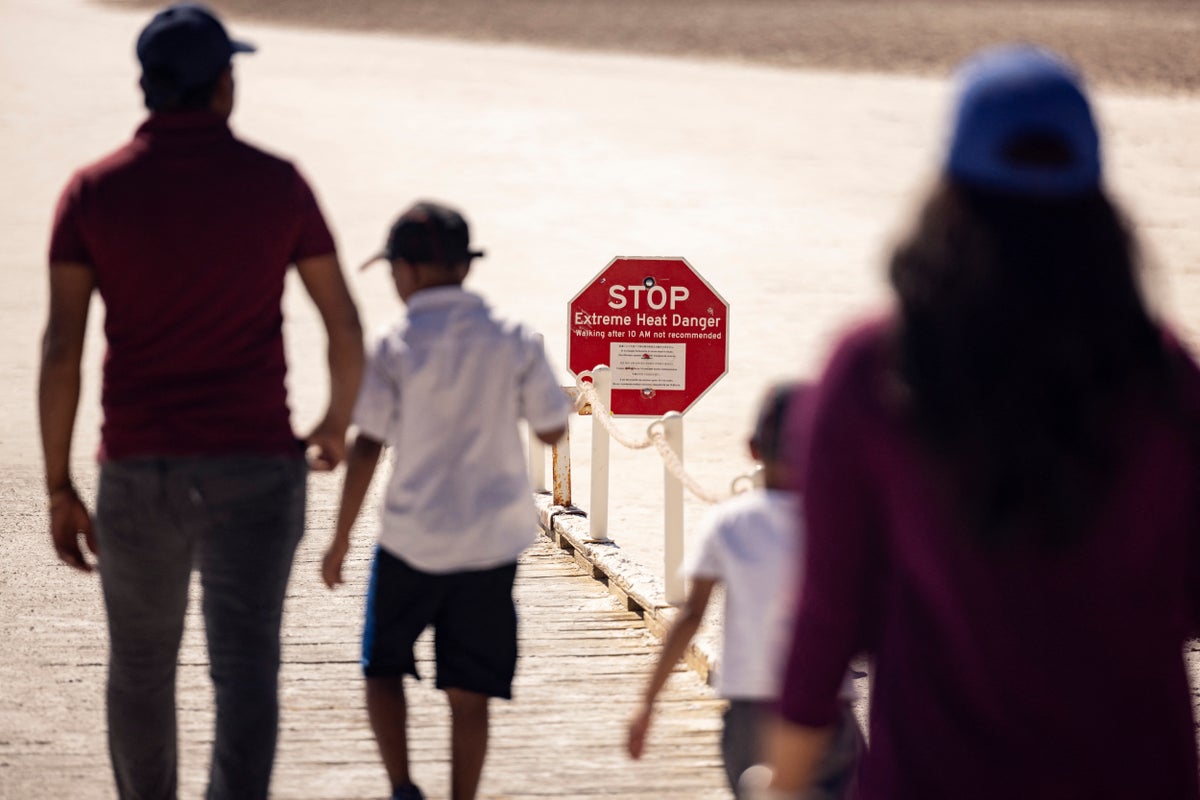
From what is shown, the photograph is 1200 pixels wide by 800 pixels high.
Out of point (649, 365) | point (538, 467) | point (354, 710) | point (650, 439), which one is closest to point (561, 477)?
point (538, 467)

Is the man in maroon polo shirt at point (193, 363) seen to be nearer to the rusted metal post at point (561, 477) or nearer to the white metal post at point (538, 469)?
the rusted metal post at point (561, 477)

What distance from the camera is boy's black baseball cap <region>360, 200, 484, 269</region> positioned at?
13.8ft

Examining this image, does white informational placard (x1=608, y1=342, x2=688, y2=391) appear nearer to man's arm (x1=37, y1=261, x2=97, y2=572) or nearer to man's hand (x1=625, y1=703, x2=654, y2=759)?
man's arm (x1=37, y1=261, x2=97, y2=572)

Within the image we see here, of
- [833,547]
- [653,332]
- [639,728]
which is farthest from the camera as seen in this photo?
[653,332]

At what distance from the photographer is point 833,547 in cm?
215

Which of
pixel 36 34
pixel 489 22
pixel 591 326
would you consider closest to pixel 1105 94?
pixel 489 22

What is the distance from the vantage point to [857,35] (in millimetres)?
52219

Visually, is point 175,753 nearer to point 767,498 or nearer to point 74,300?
point 74,300

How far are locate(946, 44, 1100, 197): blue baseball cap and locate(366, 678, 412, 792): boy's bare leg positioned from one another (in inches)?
105

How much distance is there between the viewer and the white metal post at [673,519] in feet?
22.9

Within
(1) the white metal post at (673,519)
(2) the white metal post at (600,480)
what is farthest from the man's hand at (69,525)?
(2) the white metal post at (600,480)

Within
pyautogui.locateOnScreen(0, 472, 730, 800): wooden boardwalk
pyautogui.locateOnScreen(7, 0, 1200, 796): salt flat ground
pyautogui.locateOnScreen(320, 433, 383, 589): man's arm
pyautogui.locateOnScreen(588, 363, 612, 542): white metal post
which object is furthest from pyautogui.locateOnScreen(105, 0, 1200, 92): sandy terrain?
pyautogui.locateOnScreen(320, 433, 383, 589): man's arm

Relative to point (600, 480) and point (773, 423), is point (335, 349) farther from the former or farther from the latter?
point (600, 480)

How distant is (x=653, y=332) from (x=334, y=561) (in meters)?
4.23
